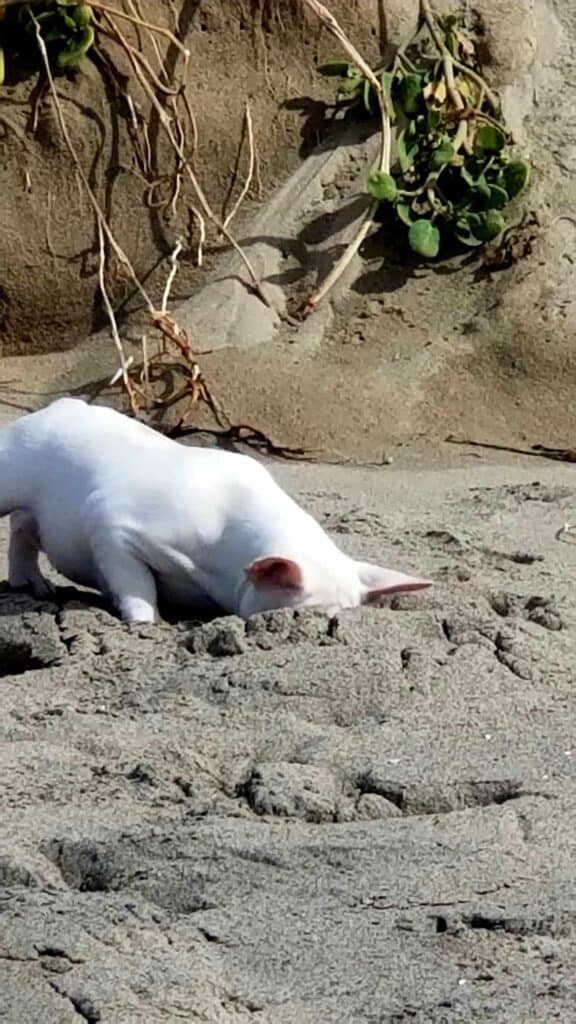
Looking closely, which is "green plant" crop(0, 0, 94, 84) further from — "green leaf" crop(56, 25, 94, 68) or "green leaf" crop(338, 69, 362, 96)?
"green leaf" crop(338, 69, 362, 96)

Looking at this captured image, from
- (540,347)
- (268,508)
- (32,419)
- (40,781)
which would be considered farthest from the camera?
(540,347)

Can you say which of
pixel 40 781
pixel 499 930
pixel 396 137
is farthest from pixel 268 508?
pixel 396 137

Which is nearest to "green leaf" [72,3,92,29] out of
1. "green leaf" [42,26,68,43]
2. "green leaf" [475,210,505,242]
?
"green leaf" [42,26,68,43]

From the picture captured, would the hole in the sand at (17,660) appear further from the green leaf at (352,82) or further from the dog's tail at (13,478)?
the green leaf at (352,82)

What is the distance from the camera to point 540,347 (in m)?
9.31

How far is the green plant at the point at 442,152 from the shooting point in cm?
977

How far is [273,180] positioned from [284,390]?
5.37 feet

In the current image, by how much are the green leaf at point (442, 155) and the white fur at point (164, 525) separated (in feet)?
14.3

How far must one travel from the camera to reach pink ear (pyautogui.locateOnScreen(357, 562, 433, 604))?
17.1 ft

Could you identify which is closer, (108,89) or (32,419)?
(32,419)

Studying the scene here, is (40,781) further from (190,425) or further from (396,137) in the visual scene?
(396,137)

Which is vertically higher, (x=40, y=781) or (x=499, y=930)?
(x=499, y=930)

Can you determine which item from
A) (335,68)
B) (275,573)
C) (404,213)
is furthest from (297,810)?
(335,68)

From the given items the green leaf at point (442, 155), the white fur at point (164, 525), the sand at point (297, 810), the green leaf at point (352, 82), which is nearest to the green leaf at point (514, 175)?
the green leaf at point (442, 155)
